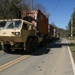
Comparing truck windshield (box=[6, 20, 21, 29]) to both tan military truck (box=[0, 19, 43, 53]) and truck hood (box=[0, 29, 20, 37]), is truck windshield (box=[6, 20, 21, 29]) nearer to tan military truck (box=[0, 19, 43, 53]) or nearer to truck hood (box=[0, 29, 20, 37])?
tan military truck (box=[0, 19, 43, 53])

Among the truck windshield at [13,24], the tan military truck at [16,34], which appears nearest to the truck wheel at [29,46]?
the tan military truck at [16,34]

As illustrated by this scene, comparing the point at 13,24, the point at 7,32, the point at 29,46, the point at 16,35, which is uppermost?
the point at 13,24

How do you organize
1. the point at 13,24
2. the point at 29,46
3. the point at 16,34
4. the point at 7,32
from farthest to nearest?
1. the point at 29,46
2. the point at 13,24
3. the point at 7,32
4. the point at 16,34

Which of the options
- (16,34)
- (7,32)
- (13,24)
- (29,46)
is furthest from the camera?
(29,46)

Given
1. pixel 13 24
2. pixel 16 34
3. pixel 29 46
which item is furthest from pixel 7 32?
pixel 29 46

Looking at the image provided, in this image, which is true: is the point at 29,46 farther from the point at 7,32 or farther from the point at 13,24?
the point at 7,32

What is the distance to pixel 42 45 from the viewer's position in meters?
30.5

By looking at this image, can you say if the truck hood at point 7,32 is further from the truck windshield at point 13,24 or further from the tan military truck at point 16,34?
the truck windshield at point 13,24

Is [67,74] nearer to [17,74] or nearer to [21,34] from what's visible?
[17,74]

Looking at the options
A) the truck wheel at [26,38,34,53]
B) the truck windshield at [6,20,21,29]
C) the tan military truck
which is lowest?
the truck wheel at [26,38,34,53]

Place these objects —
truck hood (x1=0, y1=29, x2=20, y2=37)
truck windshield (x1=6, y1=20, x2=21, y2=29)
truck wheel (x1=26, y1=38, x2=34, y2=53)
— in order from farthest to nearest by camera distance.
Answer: truck wheel (x1=26, y1=38, x2=34, y2=53) < truck windshield (x1=6, y1=20, x2=21, y2=29) < truck hood (x1=0, y1=29, x2=20, y2=37)

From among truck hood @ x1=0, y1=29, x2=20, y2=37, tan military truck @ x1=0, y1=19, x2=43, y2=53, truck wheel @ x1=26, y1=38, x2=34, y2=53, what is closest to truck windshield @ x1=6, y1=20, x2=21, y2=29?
tan military truck @ x1=0, y1=19, x2=43, y2=53

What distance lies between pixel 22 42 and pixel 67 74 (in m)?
9.22

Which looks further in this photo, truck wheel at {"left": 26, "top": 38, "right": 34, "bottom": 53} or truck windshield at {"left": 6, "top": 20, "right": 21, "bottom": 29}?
truck wheel at {"left": 26, "top": 38, "right": 34, "bottom": 53}
